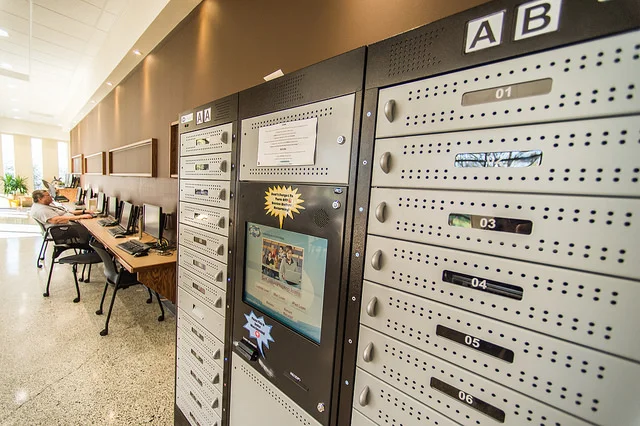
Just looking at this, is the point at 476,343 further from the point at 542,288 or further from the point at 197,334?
the point at 197,334

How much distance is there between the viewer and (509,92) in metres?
0.55

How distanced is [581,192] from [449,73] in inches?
14.8

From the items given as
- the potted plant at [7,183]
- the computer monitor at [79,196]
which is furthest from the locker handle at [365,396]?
the potted plant at [7,183]

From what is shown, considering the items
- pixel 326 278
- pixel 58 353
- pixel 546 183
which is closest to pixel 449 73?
pixel 546 183

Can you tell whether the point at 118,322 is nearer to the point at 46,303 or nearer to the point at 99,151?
the point at 46,303

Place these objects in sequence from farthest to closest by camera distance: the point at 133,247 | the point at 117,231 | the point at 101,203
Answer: the point at 101,203, the point at 117,231, the point at 133,247

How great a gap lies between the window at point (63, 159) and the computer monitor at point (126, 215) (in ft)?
34.6

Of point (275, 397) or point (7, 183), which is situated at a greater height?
point (7, 183)

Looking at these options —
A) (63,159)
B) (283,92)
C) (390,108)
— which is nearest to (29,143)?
(63,159)

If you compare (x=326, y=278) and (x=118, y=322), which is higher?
(x=326, y=278)

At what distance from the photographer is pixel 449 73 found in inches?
24.6

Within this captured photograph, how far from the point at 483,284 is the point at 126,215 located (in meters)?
4.64

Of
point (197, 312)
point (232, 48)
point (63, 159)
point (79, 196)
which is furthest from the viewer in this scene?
point (63, 159)

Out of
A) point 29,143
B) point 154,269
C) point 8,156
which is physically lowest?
point 154,269
